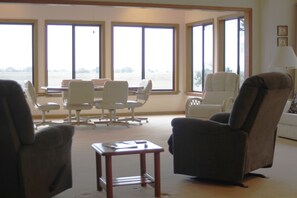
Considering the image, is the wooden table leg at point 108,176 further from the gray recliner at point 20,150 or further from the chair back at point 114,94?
the chair back at point 114,94

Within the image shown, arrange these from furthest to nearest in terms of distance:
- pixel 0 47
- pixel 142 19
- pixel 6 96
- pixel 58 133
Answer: pixel 142 19
pixel 0 47
pixel 58 133
pixel 6 96

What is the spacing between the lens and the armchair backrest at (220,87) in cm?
839

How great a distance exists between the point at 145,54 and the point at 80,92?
3.63 m

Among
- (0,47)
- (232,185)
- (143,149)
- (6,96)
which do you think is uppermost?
(0,47)

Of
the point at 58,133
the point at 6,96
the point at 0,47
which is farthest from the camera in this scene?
the point at 0,47

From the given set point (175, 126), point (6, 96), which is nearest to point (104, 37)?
point (175, 126)

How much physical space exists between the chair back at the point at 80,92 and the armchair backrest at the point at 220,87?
207 centimetres

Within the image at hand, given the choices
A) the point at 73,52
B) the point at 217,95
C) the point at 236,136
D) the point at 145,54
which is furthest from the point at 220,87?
the point at 236,136

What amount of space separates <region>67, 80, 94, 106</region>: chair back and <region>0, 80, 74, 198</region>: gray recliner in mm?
4842

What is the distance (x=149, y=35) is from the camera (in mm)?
11766

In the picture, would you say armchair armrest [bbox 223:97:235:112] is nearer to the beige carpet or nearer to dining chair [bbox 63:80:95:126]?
the beige carpet

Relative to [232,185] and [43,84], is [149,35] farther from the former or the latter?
[232,185]

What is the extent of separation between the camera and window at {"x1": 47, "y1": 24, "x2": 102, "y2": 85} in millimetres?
11000

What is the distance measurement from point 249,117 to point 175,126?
2.30 feet
